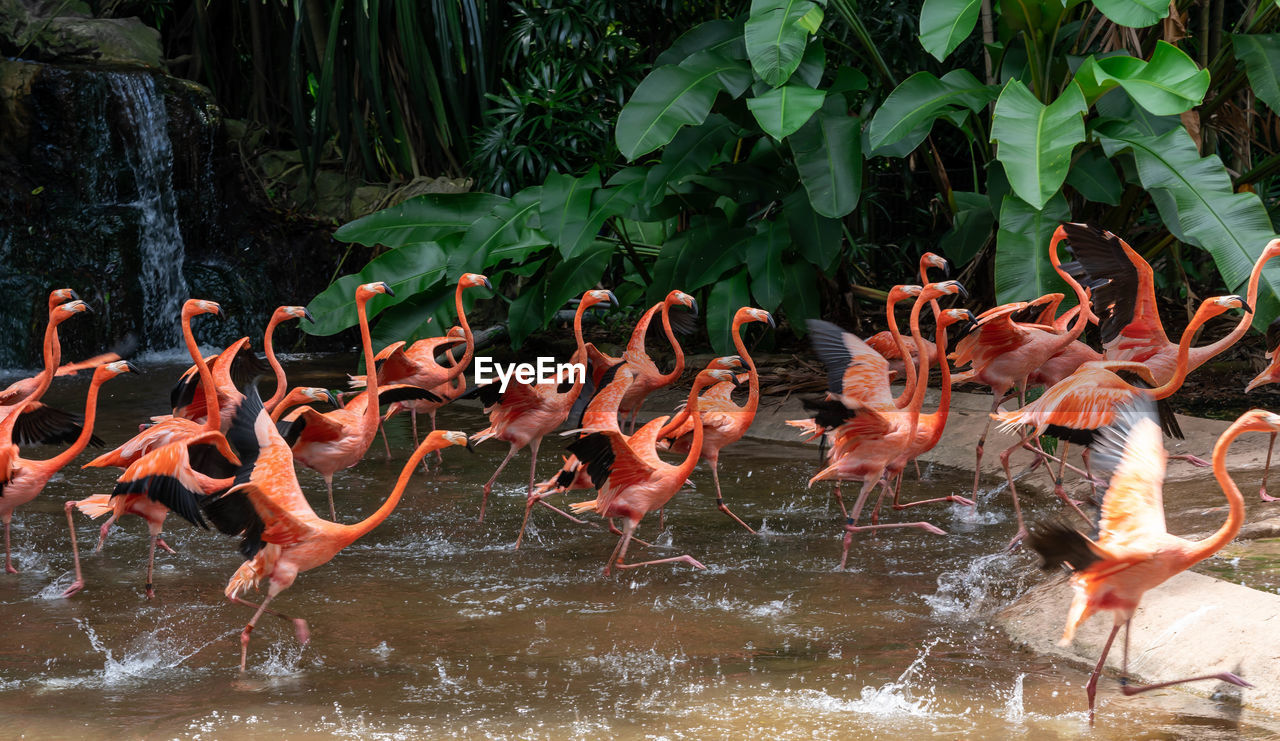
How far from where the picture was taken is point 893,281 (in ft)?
34.7

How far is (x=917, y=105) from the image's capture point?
6129mm

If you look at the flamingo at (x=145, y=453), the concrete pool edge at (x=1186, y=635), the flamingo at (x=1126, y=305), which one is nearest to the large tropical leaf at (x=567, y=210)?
the flamingo at (x=145, y=453)

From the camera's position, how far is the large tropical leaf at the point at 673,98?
6273mm

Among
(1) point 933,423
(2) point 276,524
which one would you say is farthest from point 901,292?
(2) point 276,524

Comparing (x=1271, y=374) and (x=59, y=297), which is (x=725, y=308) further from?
(x=59, y=297)

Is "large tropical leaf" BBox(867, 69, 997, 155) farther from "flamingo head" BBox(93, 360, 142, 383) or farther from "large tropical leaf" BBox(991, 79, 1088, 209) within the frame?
"flamingo head" BBox(93, 360, 142, 383)

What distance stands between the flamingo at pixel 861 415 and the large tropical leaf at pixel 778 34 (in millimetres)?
1497

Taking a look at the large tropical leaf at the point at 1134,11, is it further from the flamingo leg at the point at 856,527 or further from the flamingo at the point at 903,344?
the flamingo leg at the point at 856,527

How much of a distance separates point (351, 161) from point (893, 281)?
564cm

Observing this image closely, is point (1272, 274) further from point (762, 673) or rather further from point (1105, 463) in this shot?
point (762, 673)

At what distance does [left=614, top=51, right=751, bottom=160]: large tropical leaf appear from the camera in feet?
20.6

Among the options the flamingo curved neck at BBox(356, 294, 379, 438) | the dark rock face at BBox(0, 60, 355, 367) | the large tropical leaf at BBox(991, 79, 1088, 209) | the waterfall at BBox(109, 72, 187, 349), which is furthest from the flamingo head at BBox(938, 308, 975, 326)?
the waterfall at BBox(109, 72, 187, 349)

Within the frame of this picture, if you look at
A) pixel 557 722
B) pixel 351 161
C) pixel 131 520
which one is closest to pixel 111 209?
pixel 351 161

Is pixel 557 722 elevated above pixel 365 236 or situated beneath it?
situated beneath
